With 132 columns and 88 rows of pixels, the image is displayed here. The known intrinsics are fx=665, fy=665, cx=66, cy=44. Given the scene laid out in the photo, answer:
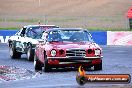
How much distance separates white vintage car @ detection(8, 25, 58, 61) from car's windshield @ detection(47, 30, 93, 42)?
11.2 ft

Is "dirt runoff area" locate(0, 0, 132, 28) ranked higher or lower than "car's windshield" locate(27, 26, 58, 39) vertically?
higher

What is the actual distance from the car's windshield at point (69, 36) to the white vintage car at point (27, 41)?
342cm

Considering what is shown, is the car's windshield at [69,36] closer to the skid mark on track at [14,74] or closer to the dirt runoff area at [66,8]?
the skid mark on track at [14,74]

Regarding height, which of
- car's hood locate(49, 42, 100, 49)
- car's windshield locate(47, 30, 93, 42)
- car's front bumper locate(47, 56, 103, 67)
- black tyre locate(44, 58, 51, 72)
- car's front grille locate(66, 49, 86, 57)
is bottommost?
black tyre locate(44, 58, 51, 72)

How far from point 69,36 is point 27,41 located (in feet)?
15.5

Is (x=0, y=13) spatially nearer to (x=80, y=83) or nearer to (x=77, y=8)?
(x=77, y=8)

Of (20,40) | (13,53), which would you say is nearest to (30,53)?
(20,40)

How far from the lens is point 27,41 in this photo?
A: 25344 millimetres

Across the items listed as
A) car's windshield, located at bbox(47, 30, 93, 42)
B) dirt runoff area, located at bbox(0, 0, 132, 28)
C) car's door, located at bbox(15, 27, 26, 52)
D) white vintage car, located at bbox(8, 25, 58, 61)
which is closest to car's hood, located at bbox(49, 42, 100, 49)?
car's windshield, located at bbox(47, 30, 93, 42)

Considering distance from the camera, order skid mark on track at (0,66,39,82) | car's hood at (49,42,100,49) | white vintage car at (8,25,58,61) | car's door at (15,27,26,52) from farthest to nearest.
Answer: car's door at (15,27,26,52) → white vintage car at (8,25,58,61) → car's hood at (49,42,100,49) → skid mark on track at (0,66,39,82)

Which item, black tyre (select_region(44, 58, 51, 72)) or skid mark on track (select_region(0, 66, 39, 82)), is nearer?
skid mark on track (select_region(0, 66, 39, 82))

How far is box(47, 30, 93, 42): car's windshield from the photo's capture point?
20734 mm

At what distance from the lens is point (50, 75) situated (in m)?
18.6

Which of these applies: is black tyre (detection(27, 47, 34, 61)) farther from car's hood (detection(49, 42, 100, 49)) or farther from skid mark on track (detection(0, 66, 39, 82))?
car's hood (detection(49, 42, 100, 49))
